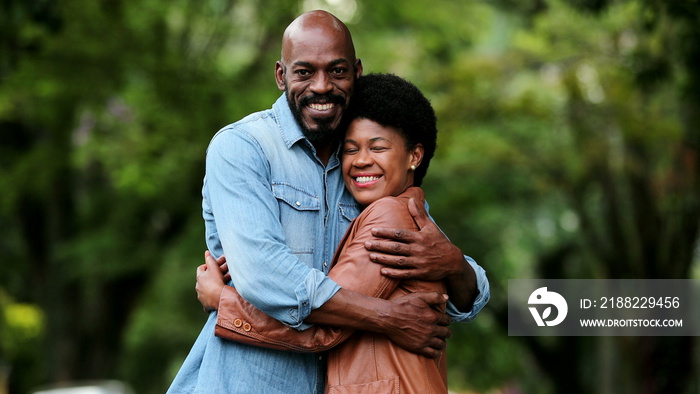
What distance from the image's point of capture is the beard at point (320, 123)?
3418mm

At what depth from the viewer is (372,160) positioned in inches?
135

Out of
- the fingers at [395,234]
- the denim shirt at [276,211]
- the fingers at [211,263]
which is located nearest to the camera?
the denim shirt at [276,211]

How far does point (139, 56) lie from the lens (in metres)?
11.2

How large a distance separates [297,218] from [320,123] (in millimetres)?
359

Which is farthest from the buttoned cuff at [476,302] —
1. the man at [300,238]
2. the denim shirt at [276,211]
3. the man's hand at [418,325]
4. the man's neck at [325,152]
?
the man's neck at [325,152]

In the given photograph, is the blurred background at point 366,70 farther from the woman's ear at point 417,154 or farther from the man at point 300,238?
the man at point 300,238

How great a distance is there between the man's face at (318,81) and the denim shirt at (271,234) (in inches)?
2.6

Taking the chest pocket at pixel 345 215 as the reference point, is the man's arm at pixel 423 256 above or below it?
below

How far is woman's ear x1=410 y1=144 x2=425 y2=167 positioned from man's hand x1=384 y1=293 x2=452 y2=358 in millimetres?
569

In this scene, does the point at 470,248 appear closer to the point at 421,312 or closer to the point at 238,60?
the point at 238,60

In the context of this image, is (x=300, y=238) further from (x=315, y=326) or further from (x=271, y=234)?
(x=315, y=326)

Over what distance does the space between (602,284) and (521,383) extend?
9.26 meters
